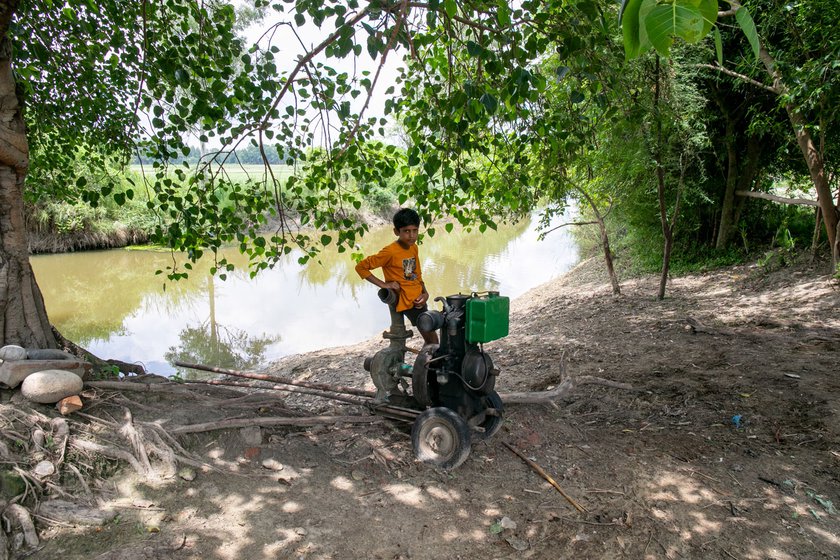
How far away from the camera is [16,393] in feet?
9.73

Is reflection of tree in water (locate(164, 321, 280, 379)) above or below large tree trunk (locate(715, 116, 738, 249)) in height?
below

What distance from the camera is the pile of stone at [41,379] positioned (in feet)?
9.65

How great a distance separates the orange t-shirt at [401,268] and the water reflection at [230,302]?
5.82m

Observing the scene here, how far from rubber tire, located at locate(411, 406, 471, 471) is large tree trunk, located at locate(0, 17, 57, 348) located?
9.13ft

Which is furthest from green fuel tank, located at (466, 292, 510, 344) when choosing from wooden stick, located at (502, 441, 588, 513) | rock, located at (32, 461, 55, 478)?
rock, located at (32, 461, 55, 478)

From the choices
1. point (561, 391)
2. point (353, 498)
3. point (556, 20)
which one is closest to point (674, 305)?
point (561, 391)

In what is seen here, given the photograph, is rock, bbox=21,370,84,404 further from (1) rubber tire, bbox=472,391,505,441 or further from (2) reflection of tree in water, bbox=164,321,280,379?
(2) reflection of tree in water, bbox=164,321,280,379

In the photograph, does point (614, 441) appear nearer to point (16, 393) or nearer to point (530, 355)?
point (530, 355)

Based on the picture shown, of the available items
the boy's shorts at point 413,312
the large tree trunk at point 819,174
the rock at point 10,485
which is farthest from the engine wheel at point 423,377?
the large tree trunk at point 819,174

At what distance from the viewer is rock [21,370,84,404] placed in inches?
115

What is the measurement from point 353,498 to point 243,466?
694mm

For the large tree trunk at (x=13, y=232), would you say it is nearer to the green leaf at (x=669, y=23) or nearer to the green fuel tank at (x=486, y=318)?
the green fuel tank at (x=486, y=318)

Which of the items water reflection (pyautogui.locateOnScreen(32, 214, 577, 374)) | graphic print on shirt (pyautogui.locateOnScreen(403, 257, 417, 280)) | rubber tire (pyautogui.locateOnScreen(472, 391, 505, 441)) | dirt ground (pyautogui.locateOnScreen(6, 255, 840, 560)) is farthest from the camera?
water reflection (pyautogui.locateOnScreen(32, 214, 577, 374))

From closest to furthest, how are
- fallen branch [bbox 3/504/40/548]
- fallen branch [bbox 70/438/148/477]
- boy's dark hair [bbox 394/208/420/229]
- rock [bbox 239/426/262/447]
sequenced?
→ fallen branch [bbox 3/504/40/548] < fallen branch [bbox 70/438/148/477] < rock [bbox 239/426/262/447] < boy's dark hair [bbox 394/208/420/229]
